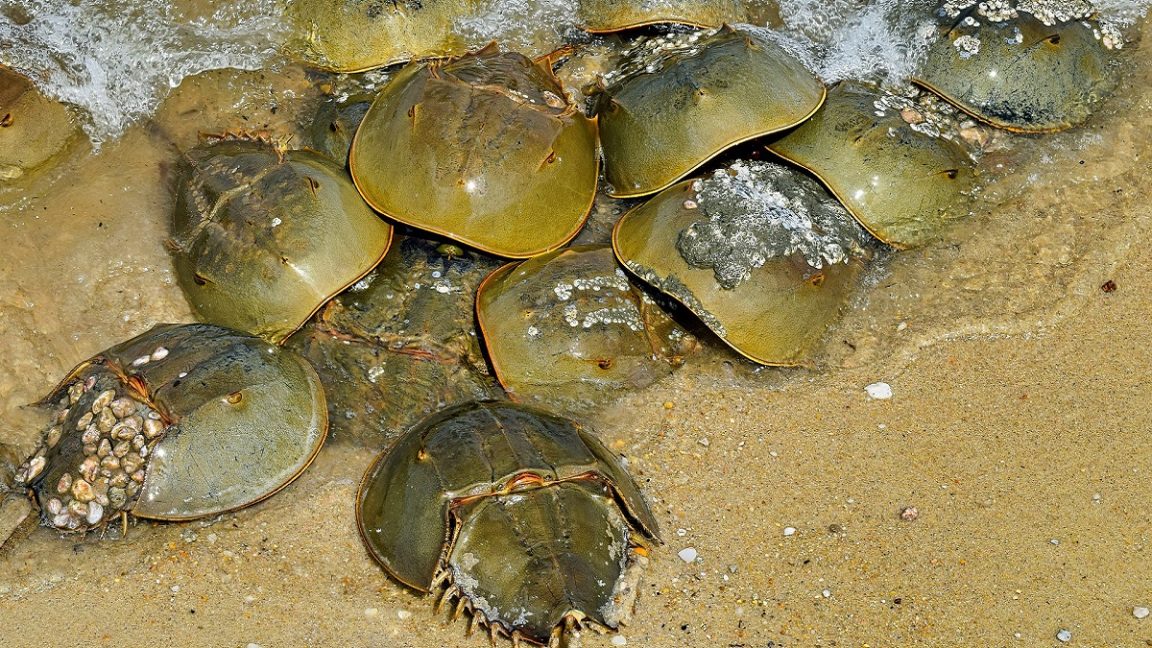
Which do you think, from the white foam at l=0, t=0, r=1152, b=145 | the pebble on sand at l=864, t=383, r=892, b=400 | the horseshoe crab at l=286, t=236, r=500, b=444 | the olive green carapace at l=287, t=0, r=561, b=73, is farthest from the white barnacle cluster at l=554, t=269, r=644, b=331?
the white foam at l=0, t=0, r=1152, b=145

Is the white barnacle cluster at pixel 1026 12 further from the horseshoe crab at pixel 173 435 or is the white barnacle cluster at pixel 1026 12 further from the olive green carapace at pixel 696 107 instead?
the horseshoe crab at pixel 173 435

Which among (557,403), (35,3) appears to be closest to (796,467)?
(557,403)

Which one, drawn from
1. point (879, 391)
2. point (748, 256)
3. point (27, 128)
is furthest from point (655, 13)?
point (27, 128)

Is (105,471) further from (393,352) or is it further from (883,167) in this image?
(883,167)

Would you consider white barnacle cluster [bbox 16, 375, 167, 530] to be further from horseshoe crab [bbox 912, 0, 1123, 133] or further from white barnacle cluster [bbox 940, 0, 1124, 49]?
white barnacle cluster [bbox 940, 0, 1124, 49]

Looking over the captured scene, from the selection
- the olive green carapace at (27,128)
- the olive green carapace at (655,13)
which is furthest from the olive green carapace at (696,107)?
the olive green carapace at (27,128)
